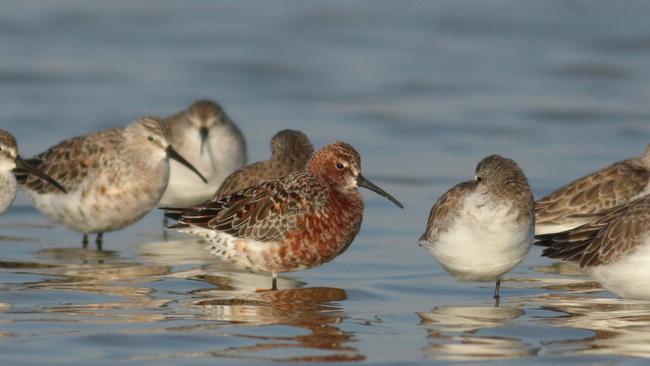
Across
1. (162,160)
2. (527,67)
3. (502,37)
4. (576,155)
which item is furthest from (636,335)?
(502,37)

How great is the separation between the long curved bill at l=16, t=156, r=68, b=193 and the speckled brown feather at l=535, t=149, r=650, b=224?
16.5 feet

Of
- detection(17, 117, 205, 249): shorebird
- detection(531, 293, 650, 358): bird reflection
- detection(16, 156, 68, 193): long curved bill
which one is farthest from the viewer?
detection(17, 117, 205, 249): shorebird

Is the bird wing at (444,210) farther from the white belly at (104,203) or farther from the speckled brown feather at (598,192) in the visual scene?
the white belly at (104,203)

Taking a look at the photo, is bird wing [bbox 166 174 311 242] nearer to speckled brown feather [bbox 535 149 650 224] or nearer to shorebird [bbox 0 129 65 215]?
shorebird [bbox 0 129 65 215]

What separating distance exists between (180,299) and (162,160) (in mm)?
3615

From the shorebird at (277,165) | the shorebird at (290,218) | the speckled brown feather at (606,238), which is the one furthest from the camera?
the shorebird at (277,165)

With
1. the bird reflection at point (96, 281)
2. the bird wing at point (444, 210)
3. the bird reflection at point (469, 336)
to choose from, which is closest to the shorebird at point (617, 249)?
the bird reflection at point (469, 336)

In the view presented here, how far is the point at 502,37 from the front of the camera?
91.1 ft

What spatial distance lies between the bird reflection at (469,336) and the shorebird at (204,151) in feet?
21.0

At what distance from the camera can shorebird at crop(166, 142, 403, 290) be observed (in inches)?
469

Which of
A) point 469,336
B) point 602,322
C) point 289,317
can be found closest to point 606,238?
point 602,322

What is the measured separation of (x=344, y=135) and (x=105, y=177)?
21.0ft

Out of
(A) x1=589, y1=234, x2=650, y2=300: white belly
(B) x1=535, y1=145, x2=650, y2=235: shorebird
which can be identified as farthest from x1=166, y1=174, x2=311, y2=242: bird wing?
(B) x1=535, y1=145, x2=650, y2=235: shorebird

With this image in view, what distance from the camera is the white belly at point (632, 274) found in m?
10.7
